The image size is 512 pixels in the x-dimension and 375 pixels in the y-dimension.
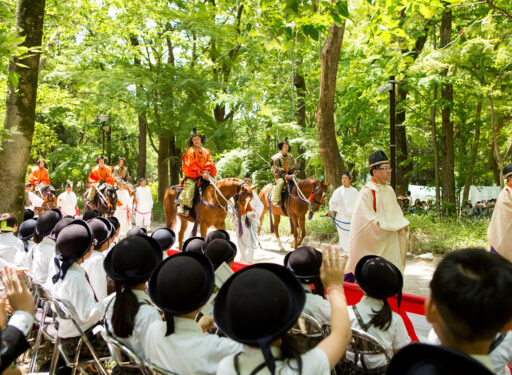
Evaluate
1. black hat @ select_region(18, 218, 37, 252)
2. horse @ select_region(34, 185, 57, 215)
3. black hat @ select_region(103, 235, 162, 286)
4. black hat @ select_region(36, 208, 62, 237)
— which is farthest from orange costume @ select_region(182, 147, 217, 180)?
horse @ select_region(34, 185, 57, 215)

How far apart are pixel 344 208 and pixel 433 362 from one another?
345 inches

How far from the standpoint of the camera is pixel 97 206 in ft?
44.1

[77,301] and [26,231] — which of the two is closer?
[77,301]

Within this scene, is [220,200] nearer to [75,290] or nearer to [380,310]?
[75,290]

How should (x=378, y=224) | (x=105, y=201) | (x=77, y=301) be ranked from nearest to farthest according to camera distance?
(x=77, y=301), (x=378, y=224), (x=105, y=201)

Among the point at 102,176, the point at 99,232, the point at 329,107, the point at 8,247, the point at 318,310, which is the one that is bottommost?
the point at 318,310

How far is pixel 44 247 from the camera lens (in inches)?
172

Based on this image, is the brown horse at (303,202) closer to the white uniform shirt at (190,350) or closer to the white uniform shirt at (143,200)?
the white uniform shirt at (143,200)

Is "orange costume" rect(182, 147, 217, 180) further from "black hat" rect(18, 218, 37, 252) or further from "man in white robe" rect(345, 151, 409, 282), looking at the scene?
"man in white robe" rect(345, 151, 409, 282)

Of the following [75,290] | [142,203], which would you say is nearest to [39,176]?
[142,203]

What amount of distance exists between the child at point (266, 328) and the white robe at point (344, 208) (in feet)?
26.4

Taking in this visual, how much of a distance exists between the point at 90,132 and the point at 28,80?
2751cm

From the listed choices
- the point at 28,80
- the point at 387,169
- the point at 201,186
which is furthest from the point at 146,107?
the point at 387,169

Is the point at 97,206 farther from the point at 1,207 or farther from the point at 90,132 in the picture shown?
the point at 90,132
